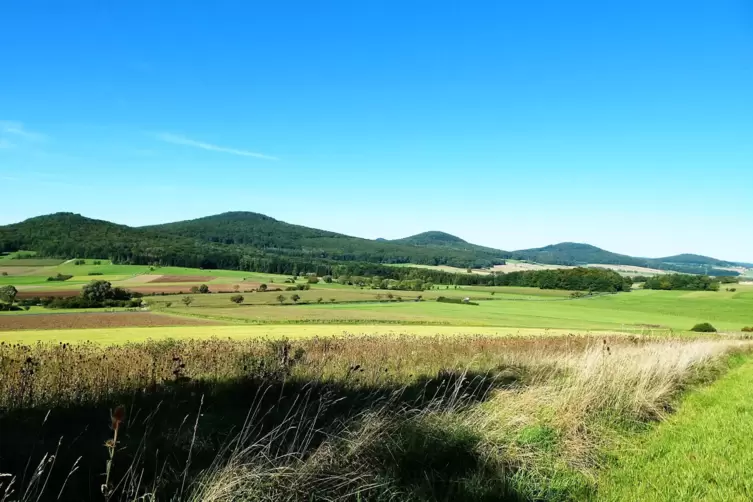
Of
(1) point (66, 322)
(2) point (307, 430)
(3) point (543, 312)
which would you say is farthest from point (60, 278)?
(2) point (307, 430)

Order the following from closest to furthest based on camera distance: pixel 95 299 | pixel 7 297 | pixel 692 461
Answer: pixel 692 461 < pixel 7 297 < pixel 95 299

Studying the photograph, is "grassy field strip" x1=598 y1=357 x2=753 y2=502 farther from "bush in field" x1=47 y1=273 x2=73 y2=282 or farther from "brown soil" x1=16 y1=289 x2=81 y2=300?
"bush in field" x1=47 y1=273 x2=73 y2=282

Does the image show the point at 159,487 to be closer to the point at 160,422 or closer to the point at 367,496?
the point at 367,496

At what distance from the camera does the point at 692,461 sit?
5719 millimetres

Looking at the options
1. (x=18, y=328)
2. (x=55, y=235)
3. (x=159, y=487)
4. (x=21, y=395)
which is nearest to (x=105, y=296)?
(x=18, y=328)

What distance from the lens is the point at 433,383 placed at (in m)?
9.85

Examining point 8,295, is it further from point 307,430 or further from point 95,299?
point 307,430

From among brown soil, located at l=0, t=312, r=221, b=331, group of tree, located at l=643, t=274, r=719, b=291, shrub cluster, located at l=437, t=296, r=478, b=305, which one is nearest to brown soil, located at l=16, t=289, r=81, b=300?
brown soil, located at l=0, t=312, r=221, b=331

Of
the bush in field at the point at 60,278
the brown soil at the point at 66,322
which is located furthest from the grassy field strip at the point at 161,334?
the bush in field at the point at 60,278

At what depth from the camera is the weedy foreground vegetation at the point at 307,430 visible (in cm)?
444

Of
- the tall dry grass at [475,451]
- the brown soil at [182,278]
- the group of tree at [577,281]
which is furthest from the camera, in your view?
the group of tree at [577,281]

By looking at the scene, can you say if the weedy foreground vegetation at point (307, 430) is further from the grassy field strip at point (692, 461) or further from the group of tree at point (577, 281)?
the group of tree at point (577, 281)

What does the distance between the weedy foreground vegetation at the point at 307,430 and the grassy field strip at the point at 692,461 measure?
1.01 feet

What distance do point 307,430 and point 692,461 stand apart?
4.47 meters
